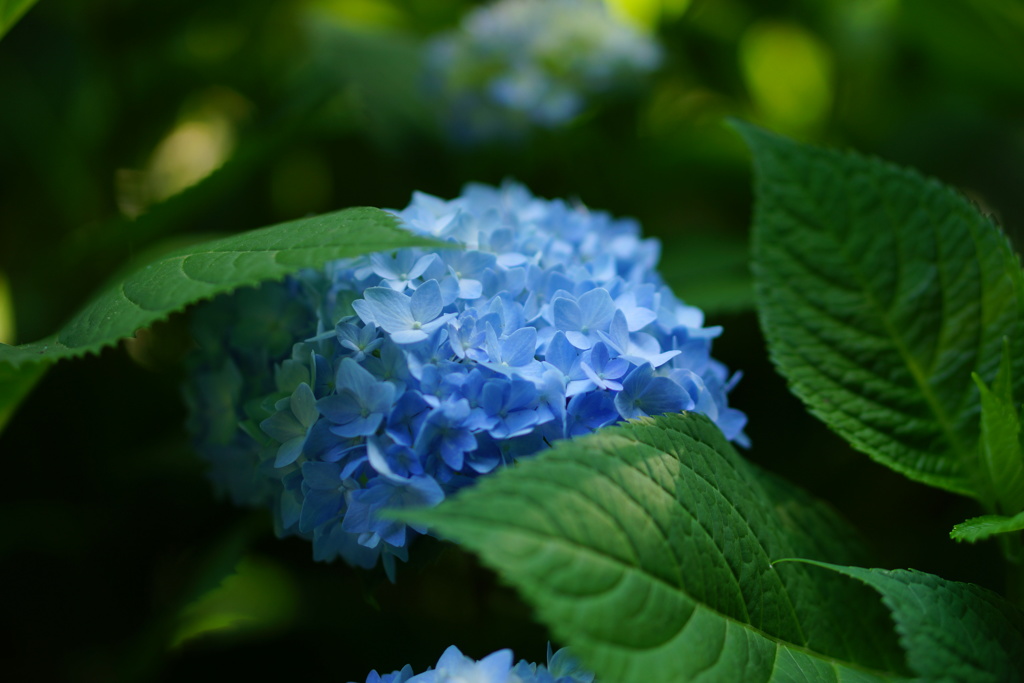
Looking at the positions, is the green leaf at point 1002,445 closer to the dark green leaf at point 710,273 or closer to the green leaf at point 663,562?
the green leaf at point 663,562

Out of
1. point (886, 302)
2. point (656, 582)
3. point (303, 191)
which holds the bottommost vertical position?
point (303, 191)

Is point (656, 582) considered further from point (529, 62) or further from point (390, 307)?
point (529, 62)

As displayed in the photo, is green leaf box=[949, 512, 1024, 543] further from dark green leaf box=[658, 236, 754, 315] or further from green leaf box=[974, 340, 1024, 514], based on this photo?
dark green leaf box=[658, 236, 754, 315]

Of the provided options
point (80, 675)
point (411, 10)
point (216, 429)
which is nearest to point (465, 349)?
point (216, 429)

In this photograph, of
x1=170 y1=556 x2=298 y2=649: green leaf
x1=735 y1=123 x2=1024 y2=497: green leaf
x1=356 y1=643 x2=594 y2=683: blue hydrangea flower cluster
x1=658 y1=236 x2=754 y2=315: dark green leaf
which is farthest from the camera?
x1=170 y1=556 x2=298 y2=649: green leaf

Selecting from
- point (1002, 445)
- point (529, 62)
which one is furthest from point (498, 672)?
point (529, 62)

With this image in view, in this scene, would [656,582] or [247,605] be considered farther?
[247,605]

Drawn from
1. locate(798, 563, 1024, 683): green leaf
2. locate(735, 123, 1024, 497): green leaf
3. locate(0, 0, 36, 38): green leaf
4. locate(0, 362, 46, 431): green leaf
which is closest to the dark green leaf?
locate(735, 123, 1024, 497): green leaf
